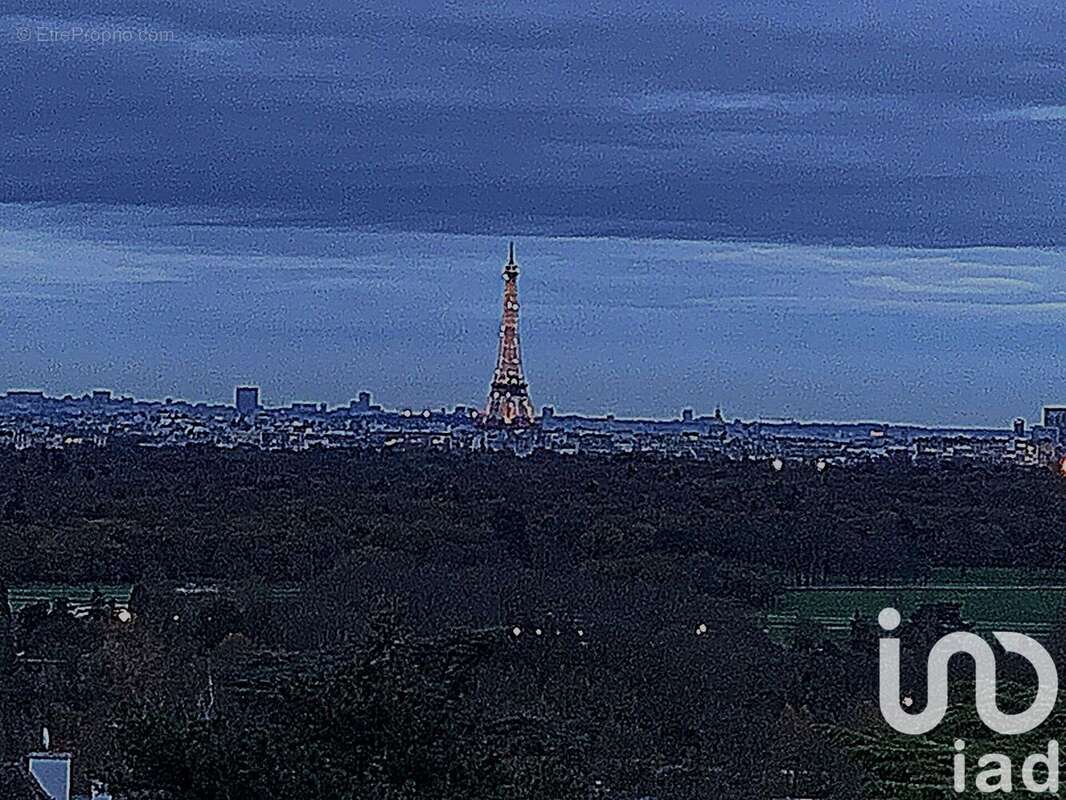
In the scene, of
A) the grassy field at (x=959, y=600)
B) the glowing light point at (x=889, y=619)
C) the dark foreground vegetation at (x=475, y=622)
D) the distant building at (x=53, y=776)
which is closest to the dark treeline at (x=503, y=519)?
the dark foreground vegetation at (x=475, y=622)

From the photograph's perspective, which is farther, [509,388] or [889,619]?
[509,388]

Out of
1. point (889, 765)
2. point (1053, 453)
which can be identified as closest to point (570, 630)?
point (889, 765)

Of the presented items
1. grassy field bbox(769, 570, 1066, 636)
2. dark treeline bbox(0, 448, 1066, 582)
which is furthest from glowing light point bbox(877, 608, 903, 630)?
dark treeline bbox(0, 448, 1066, 582)

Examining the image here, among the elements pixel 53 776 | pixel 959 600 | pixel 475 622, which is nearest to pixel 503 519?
pixel 959 600

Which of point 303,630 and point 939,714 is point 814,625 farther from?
point 939,714

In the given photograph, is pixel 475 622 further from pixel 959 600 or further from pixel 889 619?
pixel 959 600
